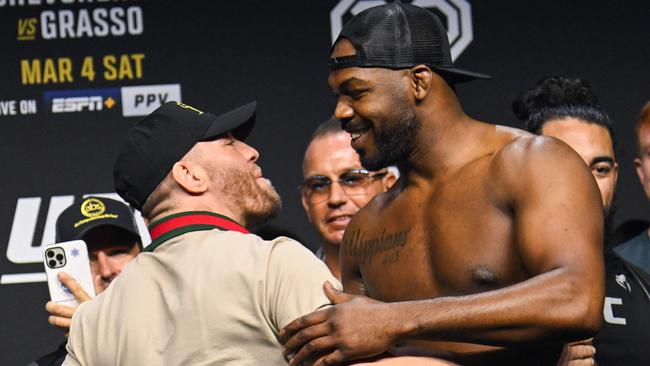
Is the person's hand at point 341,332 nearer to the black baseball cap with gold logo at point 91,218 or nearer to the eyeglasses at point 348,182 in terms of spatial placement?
the black baseball cap with gold logo at point 91,218

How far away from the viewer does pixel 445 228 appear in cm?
221

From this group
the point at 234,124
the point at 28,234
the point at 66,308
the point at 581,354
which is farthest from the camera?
the point at 28,234

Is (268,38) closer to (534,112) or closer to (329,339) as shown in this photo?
(534,112)

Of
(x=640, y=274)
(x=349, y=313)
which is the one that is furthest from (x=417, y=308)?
(x=640, y=274)

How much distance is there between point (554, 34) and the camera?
11.6 feet

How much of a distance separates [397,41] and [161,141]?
0.51m

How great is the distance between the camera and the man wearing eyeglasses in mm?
3197

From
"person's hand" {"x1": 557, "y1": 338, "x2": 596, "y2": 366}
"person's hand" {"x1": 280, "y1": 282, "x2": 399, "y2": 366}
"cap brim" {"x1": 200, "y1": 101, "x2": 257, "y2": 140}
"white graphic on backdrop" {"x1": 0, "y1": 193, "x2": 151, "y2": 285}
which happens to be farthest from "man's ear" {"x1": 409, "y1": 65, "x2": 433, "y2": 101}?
"white graphic on backdrop" {"x1": 0, "y1": 193, "x2": 151, "y2": 285}

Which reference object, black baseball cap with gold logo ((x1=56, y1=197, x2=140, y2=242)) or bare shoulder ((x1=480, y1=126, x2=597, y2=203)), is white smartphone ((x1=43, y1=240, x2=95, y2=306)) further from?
bare shoulder ((x1=480, y1=126, x2=597, y2=203))

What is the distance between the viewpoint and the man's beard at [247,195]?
2229 millimetres

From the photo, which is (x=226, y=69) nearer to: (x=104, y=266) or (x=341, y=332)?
(x=104, y=266)

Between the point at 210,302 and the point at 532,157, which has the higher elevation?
the point at 532,157

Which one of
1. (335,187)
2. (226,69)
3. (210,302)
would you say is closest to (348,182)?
(335,187)

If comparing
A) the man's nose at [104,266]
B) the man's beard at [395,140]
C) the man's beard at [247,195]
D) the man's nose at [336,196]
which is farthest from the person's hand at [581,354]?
the man's nose at [104,266]
